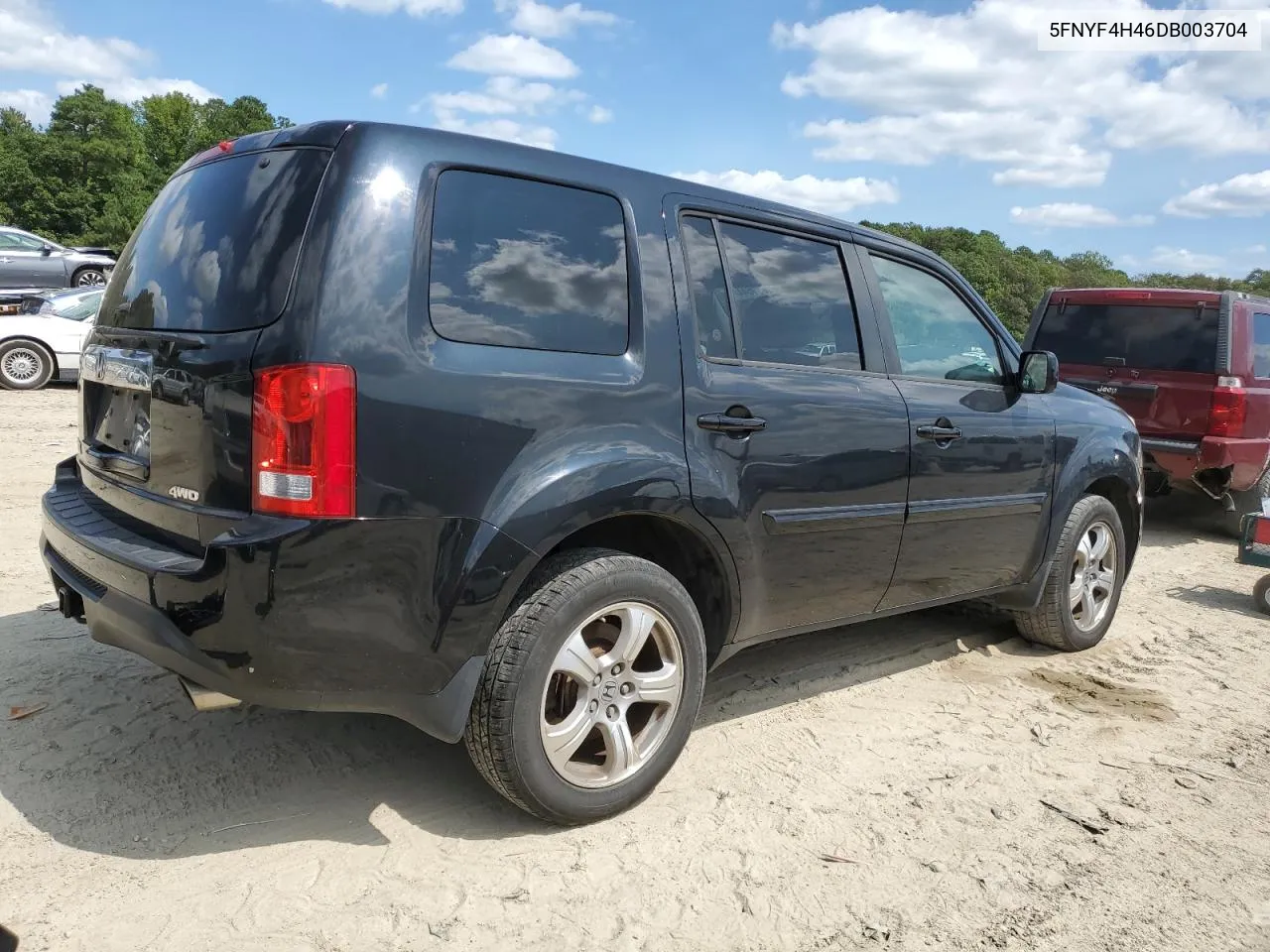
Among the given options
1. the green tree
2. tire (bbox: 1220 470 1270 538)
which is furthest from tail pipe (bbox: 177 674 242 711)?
the green tree

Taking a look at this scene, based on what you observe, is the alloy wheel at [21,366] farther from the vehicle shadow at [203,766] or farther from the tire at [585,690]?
the tire at [585,690]

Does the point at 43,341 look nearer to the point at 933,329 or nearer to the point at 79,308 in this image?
the point at 79,308

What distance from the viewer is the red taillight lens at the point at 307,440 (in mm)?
2430

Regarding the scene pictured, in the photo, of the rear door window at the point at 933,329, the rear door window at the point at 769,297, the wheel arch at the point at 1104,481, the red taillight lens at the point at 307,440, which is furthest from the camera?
the wheel arch at the point at 1104,481

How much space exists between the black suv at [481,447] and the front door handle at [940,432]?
0.04 meters

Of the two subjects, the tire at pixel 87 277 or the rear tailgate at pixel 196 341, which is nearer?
the rear tailgate at pixel 196 341

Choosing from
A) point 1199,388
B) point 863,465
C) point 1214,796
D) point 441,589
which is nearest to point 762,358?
point 863,465

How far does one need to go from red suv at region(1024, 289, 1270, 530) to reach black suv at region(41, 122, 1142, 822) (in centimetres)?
534

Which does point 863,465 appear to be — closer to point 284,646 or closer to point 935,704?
point 935,704

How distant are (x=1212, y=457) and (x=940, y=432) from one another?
5161 millimetres

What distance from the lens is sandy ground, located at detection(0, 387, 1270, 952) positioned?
8.43 feet

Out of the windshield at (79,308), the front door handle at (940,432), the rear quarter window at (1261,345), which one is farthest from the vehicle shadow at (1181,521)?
the windshield at (79,308)

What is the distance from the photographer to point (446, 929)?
8.21 ft

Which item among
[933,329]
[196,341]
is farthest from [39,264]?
[933,329]
